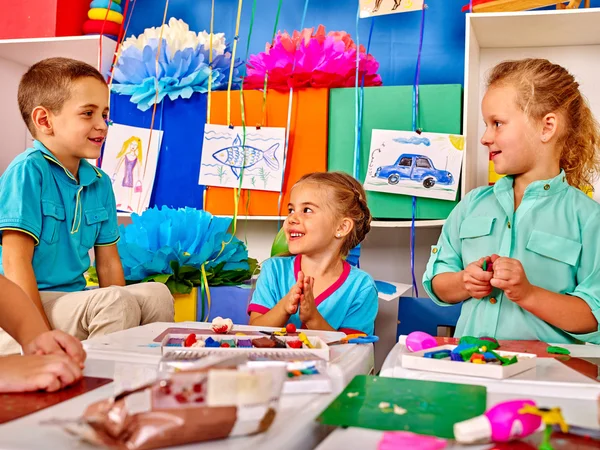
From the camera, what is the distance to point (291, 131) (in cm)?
199

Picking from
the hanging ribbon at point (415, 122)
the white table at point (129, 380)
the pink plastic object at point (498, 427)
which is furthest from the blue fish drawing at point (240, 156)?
the pink plastic object at point (498, 427)

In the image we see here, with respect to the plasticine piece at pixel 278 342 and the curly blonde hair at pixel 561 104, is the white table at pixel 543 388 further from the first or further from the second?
the curly blonde hair at pixel 561 104

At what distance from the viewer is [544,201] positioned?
127cm

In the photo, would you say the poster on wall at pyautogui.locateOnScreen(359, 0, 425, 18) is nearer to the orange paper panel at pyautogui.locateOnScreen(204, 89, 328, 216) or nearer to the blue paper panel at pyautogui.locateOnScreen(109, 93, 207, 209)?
the orange paper panel at pyautogui.locateOnScreen(204, 89, 328, 216)

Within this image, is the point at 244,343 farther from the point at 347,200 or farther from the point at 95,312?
the point at 347,200

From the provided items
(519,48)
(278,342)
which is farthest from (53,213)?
(519,48)

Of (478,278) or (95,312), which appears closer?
(478,278)

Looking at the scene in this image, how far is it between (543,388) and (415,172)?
124 centimetres

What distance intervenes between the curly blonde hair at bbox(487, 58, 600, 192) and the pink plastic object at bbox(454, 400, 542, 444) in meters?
0.93

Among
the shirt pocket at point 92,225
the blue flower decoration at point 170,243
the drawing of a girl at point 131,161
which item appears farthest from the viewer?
the drawing of a girl at point 131,161

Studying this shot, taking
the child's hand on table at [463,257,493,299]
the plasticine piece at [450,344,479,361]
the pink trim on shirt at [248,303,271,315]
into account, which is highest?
the child's hand on table at [463,257,493,299]

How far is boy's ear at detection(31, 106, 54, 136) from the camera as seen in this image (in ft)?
5.09

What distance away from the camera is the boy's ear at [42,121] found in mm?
1552

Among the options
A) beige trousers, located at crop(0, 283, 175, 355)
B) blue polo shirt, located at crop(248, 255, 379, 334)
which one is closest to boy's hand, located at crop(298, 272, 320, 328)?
blue polo shirt, located at crop(248, 255, 379, 334)
